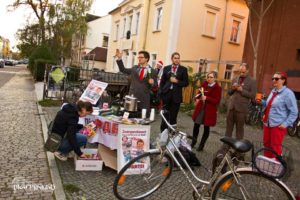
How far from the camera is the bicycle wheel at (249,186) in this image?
12.0 ft

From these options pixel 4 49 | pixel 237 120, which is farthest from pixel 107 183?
pixel 4 49

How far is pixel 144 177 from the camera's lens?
14.6 ft

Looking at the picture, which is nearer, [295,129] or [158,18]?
[295,129]

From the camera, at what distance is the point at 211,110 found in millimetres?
6941

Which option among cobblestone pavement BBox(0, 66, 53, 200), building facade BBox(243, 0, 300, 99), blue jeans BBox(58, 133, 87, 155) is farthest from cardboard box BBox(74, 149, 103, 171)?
building facade BBox(243, 0, 300, 99)

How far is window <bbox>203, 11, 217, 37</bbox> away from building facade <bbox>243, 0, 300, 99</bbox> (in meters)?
5.20

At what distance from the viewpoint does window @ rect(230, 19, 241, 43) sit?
74.2ft

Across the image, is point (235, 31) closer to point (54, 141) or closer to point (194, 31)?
point (194, 31)

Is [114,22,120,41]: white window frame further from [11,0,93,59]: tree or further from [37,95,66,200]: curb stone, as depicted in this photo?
[37,95,66,200]: curb stone

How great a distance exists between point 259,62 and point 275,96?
10.7 m

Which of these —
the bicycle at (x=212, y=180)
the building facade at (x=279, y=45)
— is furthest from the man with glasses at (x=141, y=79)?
the building facade at (x=279, y=45)

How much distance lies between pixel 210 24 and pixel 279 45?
24.0ft

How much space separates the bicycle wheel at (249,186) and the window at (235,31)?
785 inches

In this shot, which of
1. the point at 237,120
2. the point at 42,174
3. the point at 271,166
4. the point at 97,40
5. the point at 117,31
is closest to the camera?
the point at 271,166
